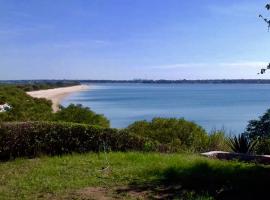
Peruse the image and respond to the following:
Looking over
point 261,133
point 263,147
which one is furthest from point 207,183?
point 263,147

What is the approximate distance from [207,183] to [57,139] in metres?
4.92

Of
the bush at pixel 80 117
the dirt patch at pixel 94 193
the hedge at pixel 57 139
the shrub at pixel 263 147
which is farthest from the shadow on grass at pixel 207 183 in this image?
the bush at pixel 80 117

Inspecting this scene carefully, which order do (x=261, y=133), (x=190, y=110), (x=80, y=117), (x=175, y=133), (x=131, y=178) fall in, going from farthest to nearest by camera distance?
(x=190, y=110) → (x=80, y=117) → (x=175, y=133) → (x=261, y=133) → (x=131, y=178)

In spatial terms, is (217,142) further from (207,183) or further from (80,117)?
(207,183)

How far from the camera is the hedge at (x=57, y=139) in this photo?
1204cm

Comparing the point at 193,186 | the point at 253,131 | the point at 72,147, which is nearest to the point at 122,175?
the point at 193,186

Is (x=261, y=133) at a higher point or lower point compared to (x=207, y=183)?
higher

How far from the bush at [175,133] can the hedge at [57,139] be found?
2489mm

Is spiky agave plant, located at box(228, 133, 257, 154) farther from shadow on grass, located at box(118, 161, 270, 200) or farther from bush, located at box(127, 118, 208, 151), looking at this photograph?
shadow on grass, located at box(118, 161, 270, 200)

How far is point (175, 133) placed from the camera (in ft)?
50.2

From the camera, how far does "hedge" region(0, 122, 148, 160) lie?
12.0 metres

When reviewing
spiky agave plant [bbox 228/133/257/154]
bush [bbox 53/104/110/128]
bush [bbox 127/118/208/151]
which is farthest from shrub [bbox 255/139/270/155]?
bush [bbox 53/104/110/128]

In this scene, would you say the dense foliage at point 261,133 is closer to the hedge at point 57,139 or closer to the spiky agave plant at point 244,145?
the spiky agave plant at point 244,145

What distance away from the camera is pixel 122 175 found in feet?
29.8
